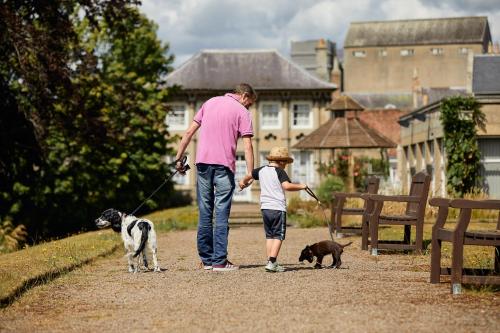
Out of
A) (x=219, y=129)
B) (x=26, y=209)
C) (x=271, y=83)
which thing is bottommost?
(x=26, y=209)

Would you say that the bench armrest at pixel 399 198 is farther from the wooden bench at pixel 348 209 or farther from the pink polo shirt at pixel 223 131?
the wooden bench at pixel 348 209

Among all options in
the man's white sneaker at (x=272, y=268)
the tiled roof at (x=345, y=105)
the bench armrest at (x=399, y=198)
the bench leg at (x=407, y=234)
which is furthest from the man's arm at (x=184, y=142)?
the tiled roof at (x=345, y=105)

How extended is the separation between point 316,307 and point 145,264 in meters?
3.87

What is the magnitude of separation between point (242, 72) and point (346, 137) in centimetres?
2310

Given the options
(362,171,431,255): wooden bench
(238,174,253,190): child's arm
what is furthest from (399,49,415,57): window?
(238,174,253,190): child's arm

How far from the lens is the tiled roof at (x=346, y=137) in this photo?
2803 centimetres

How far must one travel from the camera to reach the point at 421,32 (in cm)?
9394

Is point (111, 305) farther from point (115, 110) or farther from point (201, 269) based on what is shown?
point (115, 110)

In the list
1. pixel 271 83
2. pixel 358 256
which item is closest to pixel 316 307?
pixel 358 256

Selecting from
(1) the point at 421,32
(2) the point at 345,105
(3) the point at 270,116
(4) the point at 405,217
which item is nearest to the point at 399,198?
(4) the point at 405,217

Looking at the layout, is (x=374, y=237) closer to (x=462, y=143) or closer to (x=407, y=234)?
(x=407, y=234)

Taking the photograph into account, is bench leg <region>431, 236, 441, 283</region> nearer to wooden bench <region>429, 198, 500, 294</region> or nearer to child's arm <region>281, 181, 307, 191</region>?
wooden bench <region>429, 198, 500, 294</region>

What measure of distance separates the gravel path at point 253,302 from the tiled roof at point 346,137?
16556 mm

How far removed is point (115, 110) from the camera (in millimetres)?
31781
